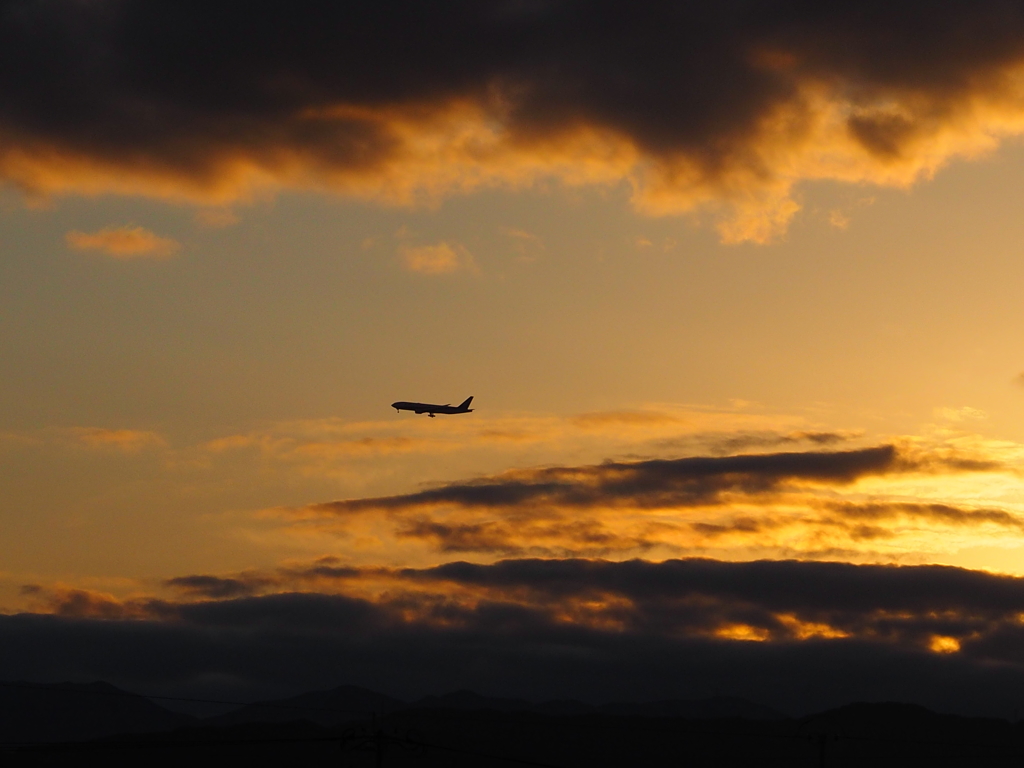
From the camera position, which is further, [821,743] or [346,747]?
[821,743]

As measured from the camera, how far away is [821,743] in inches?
6240

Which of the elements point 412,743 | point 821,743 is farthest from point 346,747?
point 821,743

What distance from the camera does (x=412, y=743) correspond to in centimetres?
13662

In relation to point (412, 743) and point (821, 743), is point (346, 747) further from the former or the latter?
point (821, 743)

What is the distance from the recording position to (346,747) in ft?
477

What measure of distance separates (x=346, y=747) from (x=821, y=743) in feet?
187

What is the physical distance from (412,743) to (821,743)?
5253cm

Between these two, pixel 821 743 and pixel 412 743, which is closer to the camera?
pixel 412 743
